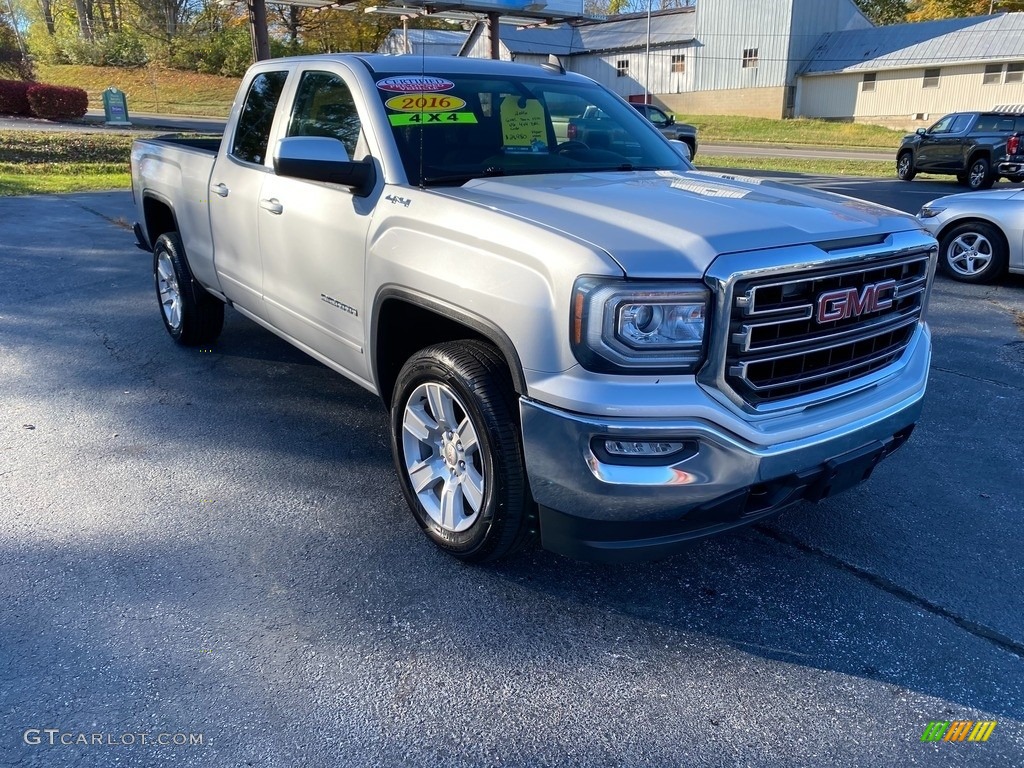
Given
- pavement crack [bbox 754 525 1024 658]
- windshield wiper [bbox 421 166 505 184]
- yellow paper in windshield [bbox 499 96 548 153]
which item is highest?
yellow paper in windshield [bbox 499 96 548 153]

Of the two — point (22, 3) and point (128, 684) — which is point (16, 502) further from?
point (22, 3)

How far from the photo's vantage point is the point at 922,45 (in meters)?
43.5

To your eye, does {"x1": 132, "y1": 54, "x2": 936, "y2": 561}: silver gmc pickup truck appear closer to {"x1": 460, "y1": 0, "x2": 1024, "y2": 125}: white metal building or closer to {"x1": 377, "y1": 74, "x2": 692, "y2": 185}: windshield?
{"x1": 377, "y1": 74, "x2": 692, "y2": 185}: windshield

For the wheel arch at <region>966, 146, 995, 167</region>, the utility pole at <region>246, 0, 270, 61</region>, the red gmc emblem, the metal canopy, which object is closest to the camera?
the red gmc emblem

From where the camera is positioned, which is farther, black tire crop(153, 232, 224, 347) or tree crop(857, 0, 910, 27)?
tree crop(857, 0, 910, 27)

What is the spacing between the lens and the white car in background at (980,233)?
26.9 ft

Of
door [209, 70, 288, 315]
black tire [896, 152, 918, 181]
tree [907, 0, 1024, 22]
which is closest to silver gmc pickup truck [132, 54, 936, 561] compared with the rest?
door [209, 70, 288, 315]

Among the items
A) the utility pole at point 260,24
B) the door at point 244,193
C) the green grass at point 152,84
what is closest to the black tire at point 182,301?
the door at point 244,193

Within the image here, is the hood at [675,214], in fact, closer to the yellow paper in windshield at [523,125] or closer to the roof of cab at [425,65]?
the yellow paper in windshield at [523,125]

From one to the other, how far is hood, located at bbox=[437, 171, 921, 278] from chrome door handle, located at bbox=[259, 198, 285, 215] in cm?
122

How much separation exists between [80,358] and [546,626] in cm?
439

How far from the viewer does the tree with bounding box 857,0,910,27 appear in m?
62.7

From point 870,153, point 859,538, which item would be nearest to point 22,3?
point 870,153

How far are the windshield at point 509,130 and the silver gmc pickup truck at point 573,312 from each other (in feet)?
0.05
